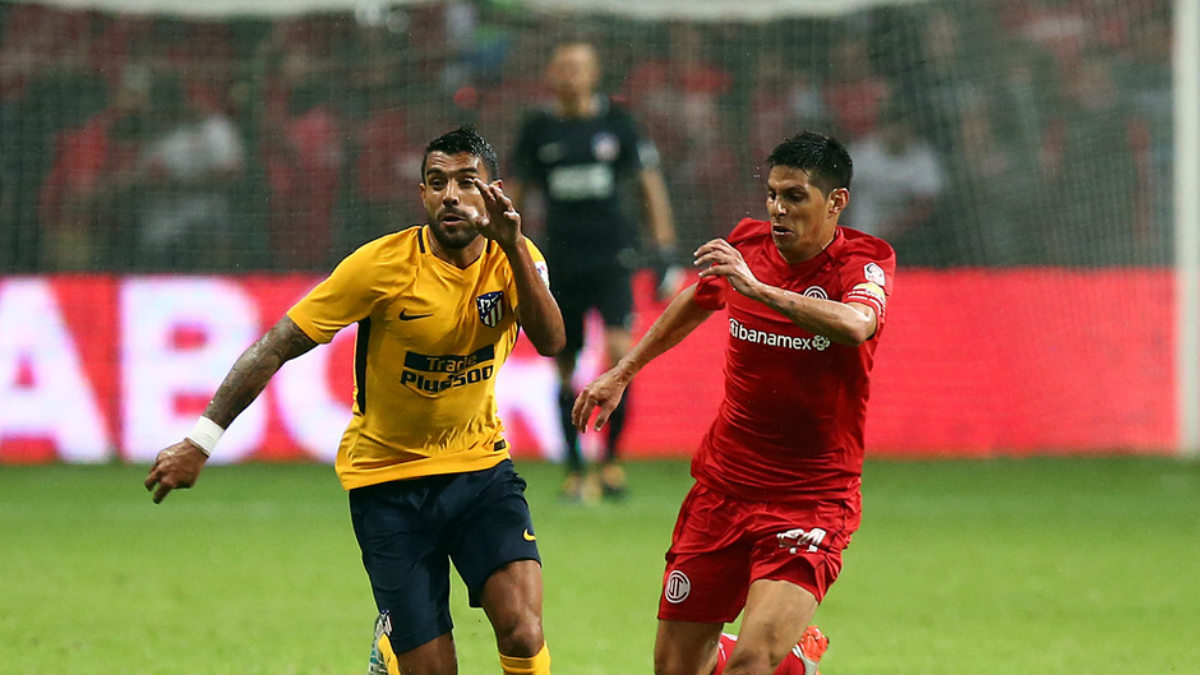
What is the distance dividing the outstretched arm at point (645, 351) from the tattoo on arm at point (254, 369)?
88 centimetres

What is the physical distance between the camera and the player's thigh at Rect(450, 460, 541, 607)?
508 centimetres

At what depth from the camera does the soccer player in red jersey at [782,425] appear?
5035 millimetres

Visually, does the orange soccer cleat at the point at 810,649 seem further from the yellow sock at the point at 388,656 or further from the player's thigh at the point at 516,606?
the yellow sock at the point at 388,656

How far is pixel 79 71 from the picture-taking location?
1437cm

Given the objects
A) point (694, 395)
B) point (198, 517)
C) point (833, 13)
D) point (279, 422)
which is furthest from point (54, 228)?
point (833, 13)

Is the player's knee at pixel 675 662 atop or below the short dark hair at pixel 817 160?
below

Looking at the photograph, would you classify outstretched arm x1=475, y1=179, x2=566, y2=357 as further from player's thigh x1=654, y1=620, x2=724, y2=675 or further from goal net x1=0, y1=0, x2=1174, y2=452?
goal net x1=0, y1=0, x2=1174, y2=452

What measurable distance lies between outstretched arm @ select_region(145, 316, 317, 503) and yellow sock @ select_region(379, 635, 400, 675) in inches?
32.7

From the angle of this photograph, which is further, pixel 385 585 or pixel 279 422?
pixel 279 422

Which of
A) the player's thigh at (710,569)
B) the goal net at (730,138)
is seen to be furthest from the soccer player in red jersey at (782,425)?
the goal net at (730,138)

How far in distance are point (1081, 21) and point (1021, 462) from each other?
Answer: 4.43 m

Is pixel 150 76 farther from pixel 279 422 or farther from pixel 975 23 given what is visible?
pixel 975 23

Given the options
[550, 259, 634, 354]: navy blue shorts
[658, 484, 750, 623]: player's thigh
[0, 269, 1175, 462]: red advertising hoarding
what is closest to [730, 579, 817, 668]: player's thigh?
[658, 484, 750, 623]: player's thigh

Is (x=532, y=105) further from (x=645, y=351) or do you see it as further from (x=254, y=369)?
(x=254, y=369)
